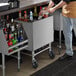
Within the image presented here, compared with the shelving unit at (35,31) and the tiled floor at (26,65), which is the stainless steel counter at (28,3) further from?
the tiled floor at (26,65)

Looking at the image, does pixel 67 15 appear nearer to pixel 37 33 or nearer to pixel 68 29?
pixel 68 29

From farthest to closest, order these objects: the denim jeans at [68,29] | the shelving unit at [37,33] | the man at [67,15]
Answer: the denim jeans at [68,29]
the shelving unit at [37,33]
the man at [67,15]

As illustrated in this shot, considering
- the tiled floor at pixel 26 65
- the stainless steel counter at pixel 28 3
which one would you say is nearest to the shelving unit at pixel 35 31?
the stainless steel counter at pixel 28 3

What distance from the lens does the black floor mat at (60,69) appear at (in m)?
3.32

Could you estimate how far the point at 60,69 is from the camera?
3.45 meters

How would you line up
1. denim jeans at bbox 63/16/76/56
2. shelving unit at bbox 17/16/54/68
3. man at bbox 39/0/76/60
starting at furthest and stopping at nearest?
1. denim jeans at bbox 63/16/76/56
2. shelving unit at bbox 17/16/54/68
3. man at bbox 39/0/76/60

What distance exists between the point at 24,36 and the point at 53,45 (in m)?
1.13

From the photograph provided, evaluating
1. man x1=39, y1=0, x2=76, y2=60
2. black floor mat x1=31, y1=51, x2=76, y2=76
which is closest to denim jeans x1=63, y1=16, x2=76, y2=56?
man x1=39, y1=0, x2=76, y2=60

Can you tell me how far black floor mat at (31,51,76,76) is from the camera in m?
3.32

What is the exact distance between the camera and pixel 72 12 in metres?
3.33

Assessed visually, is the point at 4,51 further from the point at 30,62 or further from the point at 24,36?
the point at 30,62

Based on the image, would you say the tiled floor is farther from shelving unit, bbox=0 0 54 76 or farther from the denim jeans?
the denim jeans

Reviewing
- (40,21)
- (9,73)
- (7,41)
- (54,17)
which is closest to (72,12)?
(40,21)

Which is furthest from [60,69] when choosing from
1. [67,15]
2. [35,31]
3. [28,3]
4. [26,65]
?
[28,3]
